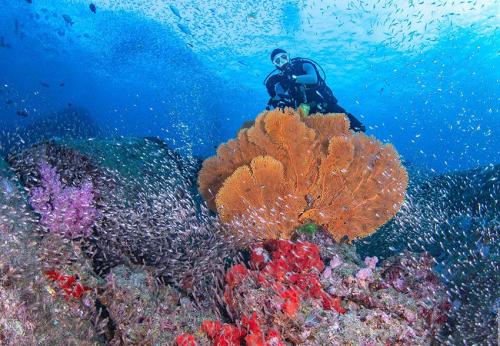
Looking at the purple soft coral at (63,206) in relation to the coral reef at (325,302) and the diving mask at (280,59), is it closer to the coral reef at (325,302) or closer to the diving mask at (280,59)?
the coral reef at (325,302)

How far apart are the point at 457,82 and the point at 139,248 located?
56951 mm

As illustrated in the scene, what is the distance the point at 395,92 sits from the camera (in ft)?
179

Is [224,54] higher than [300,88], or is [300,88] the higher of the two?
[224,54]

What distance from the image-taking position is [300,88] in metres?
9.19

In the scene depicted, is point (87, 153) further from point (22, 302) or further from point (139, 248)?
point (22, 302)

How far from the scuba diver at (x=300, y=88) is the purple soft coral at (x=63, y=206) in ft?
17.2

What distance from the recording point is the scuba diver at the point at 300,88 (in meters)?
8.94

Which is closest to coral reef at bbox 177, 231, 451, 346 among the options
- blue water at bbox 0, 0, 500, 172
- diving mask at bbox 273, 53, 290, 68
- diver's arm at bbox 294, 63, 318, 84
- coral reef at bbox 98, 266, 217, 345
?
coral reef at bbox 98, 266, 217, 345

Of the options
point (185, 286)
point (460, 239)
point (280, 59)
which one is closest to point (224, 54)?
point (280, 59)

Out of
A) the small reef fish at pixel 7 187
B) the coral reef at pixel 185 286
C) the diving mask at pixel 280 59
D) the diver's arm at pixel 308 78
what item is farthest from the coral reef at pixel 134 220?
the diving mask at pixel 280 59

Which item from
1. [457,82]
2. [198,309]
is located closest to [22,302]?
[198,309]

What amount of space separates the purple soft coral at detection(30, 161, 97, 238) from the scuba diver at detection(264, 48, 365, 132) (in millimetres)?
5251

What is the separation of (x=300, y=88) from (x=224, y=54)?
110ft

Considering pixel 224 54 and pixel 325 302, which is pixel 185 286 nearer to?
pixel 325 302
